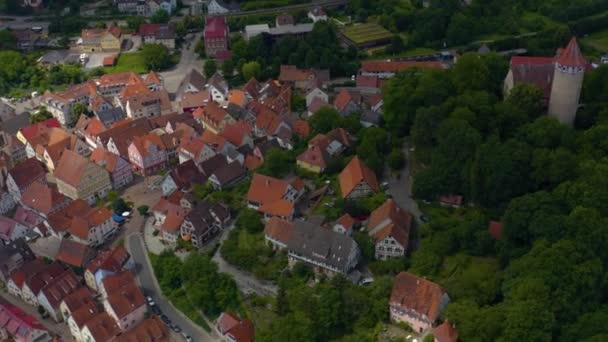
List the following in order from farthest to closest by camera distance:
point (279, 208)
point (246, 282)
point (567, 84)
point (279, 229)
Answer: point (567, 84) < point (279, 208) < point (279, 229) < point (246, 282)

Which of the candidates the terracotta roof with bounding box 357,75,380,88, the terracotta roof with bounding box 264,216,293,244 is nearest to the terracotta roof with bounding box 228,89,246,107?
the terracotta roof with bounding box 357,75,380,88

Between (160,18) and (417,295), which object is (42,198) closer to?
(417,295)

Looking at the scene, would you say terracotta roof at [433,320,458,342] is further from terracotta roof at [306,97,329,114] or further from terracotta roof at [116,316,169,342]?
terracotta roof at [306,97,329,114]

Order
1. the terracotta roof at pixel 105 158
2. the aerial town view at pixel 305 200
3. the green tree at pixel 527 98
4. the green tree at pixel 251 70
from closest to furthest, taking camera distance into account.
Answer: the aerial town view at pixel 305 200 < the green tree at pixel 527 98 < the terracotta roof at pixel 105 158 < the green tree at pixel 251 70

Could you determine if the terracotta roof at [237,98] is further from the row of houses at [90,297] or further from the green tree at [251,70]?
the row of houses at [90,297]

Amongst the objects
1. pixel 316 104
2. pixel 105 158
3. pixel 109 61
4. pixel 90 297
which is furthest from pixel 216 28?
pixel 90 297

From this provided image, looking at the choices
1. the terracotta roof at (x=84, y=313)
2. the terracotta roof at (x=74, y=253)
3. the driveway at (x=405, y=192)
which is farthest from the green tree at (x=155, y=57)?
the terracotta roof at (x=84, y=313)
